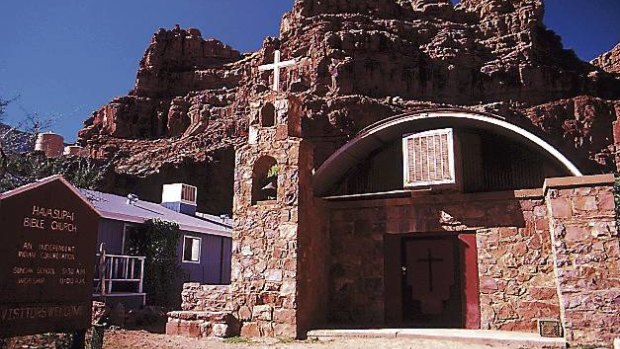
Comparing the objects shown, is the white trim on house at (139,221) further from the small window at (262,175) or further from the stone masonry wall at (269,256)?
the stone masonry wall at (269,256)

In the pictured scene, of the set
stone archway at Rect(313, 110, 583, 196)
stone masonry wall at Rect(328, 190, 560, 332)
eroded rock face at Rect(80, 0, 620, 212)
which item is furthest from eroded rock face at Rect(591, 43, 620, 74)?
stone masonry wall at Rect(328, 190, 560, 332)

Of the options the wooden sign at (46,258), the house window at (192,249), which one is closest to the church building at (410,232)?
the wooden sign at (46,258)

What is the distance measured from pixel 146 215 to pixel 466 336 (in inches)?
520

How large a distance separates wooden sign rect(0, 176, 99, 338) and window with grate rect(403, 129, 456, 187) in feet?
22.7

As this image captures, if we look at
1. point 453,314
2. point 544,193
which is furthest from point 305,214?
point 544,193

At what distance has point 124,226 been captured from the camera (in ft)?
61.1

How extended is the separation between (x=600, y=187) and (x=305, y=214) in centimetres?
573

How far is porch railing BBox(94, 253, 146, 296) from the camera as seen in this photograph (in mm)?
17500

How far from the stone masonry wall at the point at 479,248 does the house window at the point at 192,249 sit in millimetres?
10636

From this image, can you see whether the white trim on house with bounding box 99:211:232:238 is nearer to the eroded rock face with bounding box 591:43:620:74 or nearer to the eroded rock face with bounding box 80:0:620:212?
the eroded rock face with bounding box 80:0:620:212

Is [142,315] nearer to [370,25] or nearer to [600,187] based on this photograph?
[600,187]

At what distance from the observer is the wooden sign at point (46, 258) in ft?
18.8

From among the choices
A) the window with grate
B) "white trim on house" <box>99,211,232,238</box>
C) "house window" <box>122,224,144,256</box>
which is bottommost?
"house window" <box>122,224,144,256</box>

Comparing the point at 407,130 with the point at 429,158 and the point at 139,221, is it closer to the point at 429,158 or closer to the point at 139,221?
the point at 429,158
